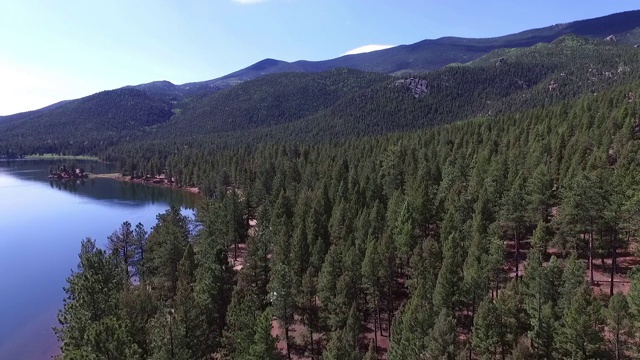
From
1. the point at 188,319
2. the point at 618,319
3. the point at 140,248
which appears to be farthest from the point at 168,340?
the point at 140,248

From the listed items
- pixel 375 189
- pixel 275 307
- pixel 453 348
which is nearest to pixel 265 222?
pixel 375 189

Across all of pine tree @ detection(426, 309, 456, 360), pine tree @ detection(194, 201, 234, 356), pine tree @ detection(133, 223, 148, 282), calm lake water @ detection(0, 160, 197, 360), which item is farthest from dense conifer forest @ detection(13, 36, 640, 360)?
calm lake water @ detection(0, 160, 197, 360)

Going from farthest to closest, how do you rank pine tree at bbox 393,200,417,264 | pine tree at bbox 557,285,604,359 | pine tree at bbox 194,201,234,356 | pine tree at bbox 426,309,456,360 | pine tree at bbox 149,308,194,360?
pine tree at bbox 393,200,417,264
pine tree at bbox 194,201,234,356
pine tree at bbox 426,309,456,360
pine tree at bbox 149,308,194,360
pine tree at bbox 557,285,604,359

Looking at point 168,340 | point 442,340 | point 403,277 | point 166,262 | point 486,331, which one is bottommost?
point 403,277

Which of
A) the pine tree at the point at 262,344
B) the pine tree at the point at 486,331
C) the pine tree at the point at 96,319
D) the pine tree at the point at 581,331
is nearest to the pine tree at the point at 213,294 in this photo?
the pine tree at the point at 262,344

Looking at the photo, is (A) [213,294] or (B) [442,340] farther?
(A) [213,294]

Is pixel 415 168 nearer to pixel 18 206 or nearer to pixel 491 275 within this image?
pixel 491 275

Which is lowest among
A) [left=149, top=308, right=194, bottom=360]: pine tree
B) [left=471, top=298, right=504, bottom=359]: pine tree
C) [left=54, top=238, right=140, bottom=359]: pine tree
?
[left=471, top=298, right=504, bottom=359]: pine tree

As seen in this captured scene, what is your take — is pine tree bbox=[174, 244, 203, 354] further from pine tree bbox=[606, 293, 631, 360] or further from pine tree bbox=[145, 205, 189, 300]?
pine tree bbox=[606, 293, 631, 360]

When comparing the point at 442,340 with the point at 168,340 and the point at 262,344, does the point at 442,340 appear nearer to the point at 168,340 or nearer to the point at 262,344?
the point at 262,344

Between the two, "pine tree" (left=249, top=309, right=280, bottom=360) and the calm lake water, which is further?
the calm lake water
